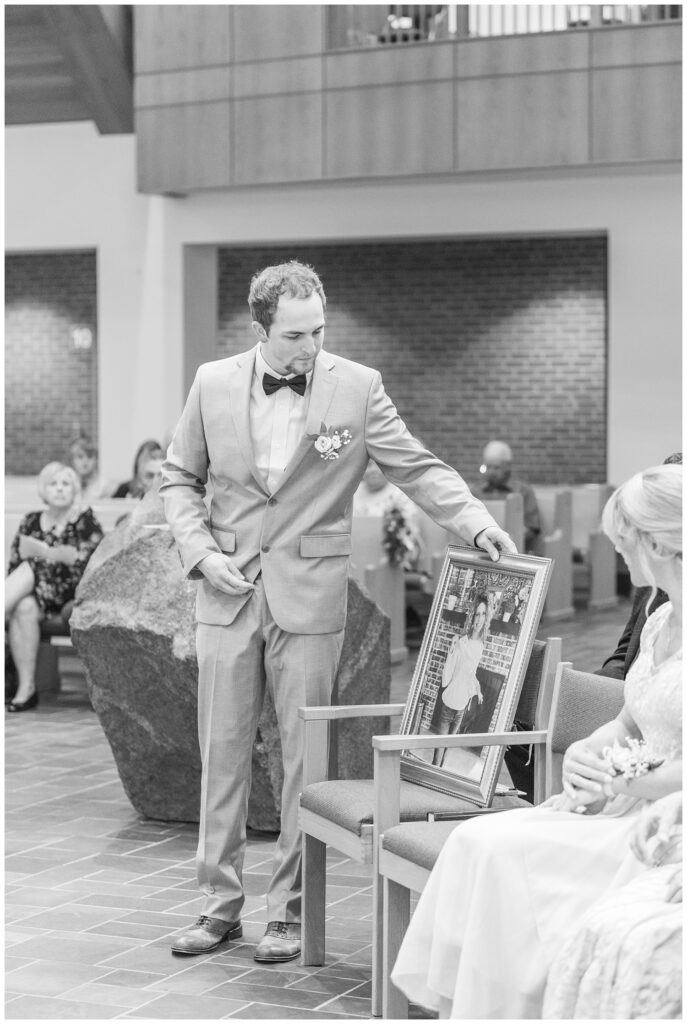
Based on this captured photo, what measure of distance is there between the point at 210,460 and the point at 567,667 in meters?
1.15

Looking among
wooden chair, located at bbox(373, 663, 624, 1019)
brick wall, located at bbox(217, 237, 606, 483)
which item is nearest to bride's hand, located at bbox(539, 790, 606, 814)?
wooden chair, located at bbox(373, 663, 624, 1019)

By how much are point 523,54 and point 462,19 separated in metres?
0.82

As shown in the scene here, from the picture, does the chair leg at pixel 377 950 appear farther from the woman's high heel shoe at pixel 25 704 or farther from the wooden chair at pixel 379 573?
the wooden chair at pixel 379 573

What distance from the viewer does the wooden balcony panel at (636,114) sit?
11367 mm

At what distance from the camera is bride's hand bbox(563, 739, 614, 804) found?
108 inches

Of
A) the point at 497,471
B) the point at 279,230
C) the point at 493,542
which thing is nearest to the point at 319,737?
the point at 493,542

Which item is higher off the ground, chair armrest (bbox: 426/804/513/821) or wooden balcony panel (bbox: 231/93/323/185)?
wooden balcony panel (bbox: 231/93/323/185)

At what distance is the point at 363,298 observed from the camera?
54.0 feet

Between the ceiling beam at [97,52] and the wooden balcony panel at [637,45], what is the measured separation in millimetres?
4391

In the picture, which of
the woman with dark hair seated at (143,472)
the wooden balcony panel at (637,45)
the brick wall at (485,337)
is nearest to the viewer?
the woman with dark hair seated at (143,472)

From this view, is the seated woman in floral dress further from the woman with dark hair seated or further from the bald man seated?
the bald man seated

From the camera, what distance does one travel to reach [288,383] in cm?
383

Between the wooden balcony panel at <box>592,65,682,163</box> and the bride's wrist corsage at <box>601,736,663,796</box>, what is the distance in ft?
30.8

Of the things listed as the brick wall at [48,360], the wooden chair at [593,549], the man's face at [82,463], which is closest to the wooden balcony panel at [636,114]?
the wooden chair at [593,549]
